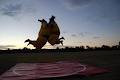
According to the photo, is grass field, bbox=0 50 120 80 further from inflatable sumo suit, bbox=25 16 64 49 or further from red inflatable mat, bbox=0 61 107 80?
inflatable sumo suit, bbox=25 16 64 49

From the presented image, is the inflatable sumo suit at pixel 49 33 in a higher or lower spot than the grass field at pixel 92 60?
higher

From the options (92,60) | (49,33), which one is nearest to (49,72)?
(92,60)

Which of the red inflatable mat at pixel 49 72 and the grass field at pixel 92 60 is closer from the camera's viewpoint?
the grass field at pixel 92 60

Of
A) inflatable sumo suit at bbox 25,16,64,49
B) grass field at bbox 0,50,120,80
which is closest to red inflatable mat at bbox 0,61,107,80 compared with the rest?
grass field at bbox 0,50,120,80

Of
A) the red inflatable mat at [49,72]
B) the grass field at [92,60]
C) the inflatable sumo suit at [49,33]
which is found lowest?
the red inflatable mat at [49,72]

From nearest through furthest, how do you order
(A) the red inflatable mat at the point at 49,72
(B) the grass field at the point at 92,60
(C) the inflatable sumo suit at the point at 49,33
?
(B) the grass field at the point at 92,60
(A) the red inflatable mat at the point at 49,72
(C) the inflatable sumo suit at the point at 49,33

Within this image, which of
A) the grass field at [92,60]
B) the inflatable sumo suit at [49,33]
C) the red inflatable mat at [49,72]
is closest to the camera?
the grass field at [92,60]

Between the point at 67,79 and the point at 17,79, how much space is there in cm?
218

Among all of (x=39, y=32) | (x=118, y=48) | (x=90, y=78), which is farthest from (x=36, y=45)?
(x=90, y=78)

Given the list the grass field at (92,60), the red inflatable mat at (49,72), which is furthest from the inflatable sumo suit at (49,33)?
the red inflatable mat at (49,72)

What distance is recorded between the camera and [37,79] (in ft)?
28.6

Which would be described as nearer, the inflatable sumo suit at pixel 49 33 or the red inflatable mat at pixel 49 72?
the red inflatable mat at pixel 49 72

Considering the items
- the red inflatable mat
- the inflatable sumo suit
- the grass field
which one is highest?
the inflatable sumo suit

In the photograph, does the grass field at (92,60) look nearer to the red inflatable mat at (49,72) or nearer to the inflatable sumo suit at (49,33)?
the red inflatable mat at (49,72)
